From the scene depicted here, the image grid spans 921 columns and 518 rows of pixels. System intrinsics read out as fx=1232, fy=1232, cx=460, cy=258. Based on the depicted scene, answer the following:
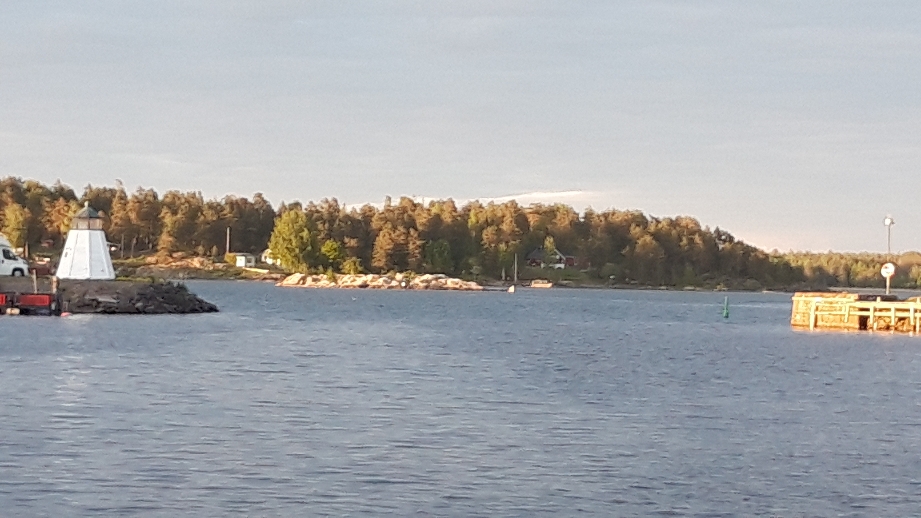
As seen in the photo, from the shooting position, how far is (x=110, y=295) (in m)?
72.1

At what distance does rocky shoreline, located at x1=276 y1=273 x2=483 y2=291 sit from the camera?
17362cm

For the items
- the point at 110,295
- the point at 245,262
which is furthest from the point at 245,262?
the point at 110,295

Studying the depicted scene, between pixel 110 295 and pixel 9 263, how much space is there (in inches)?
254

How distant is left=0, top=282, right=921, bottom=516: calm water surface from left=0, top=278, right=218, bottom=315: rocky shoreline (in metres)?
13.5

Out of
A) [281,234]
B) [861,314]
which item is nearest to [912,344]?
[861,314]

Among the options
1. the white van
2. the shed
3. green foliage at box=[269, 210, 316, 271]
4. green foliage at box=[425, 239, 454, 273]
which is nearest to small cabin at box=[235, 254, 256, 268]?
the shed

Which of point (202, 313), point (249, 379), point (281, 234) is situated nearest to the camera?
point (249, 379)

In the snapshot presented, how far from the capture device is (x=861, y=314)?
229 ft

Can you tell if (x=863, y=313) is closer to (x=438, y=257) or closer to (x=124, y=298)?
(x=124, y=298)

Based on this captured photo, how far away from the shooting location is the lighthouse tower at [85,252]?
72438 millimetres

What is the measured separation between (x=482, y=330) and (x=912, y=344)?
24915mm

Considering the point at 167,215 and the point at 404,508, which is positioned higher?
the point at 167,215

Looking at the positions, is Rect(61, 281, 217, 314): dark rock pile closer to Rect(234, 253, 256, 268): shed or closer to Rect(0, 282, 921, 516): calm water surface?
Rect(0, 282, 921, 516): calm water surface

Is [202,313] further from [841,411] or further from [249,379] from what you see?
[841,411]
